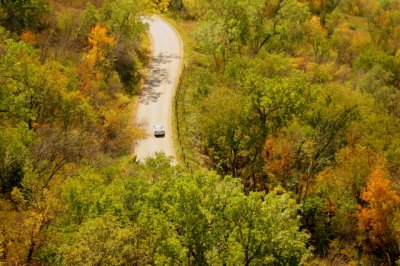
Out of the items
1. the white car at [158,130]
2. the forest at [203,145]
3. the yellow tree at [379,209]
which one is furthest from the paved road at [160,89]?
the yellow tree at [379,209]

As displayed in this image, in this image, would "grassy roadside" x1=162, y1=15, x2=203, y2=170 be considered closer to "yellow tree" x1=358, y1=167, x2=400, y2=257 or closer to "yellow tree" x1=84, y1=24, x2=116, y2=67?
"yellow tree" x1=84, y1=24, x2=116, y2=67

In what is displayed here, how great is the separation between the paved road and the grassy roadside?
3.56 feet

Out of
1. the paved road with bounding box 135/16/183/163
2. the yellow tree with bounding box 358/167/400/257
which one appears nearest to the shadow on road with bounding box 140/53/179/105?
the paved road with bounding box 135/16/183/163

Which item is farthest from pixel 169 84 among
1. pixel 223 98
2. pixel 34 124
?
pixel 34 124

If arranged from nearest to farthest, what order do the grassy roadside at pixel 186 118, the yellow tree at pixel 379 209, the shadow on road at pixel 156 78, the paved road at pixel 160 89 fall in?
the yellow tree at pixel 379 209 < the grassy roadside at pixel 186 118 < the paved road at pixel 160 89 < the shadow on road at pixel 156 78

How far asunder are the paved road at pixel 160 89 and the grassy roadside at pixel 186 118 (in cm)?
109

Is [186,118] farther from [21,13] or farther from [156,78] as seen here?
[21,13]

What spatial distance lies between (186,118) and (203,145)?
419 inches

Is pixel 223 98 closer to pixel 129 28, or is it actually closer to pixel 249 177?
pixel 249 177

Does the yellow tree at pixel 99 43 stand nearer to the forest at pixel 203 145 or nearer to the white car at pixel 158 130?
the forest at pixel 203 145

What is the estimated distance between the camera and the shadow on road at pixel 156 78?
86.0m

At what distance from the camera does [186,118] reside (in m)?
80.1

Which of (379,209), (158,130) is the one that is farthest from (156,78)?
(379,209)

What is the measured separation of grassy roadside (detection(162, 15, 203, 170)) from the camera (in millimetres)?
70938
